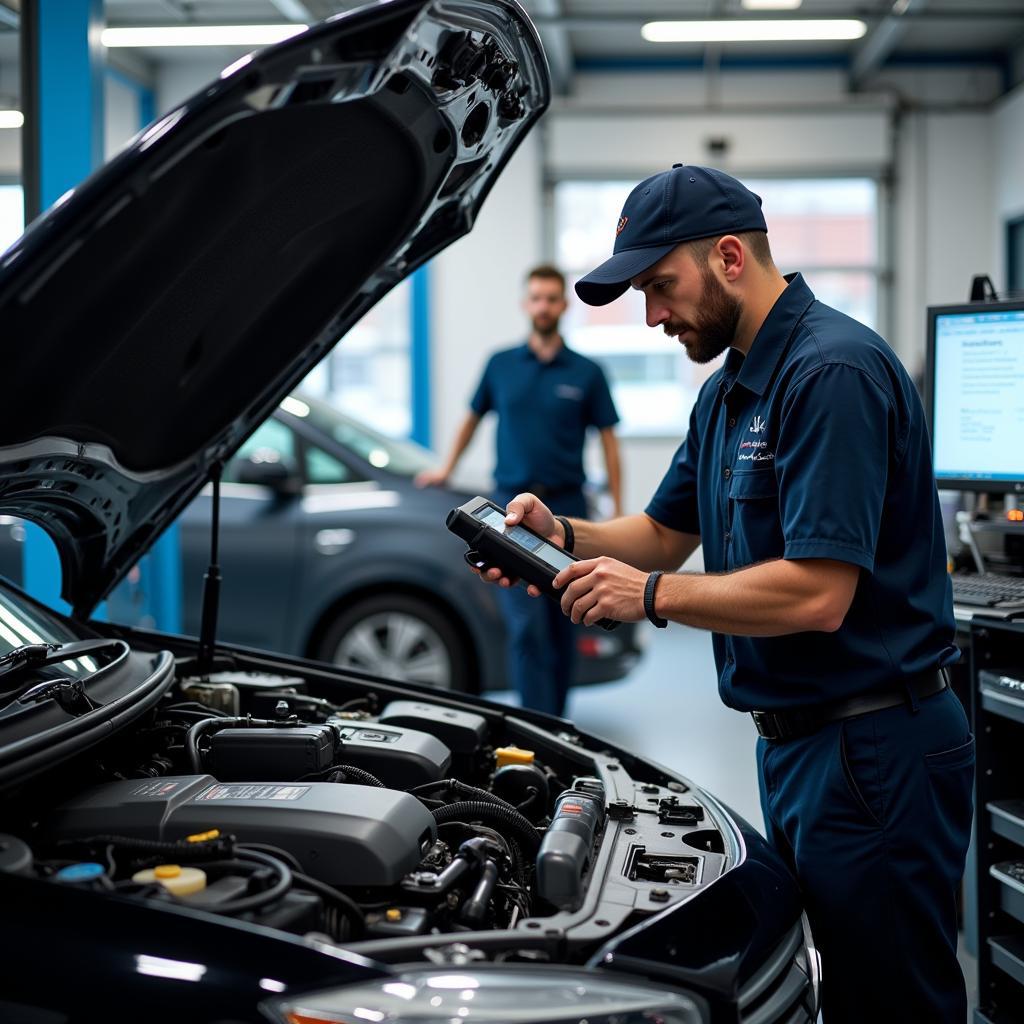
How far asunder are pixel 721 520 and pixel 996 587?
100 cm

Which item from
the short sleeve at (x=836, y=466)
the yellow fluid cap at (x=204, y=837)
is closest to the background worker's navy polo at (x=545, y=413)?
the short sleeve at (x=836, y=466)

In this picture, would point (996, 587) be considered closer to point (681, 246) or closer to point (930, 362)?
point (930, 362)

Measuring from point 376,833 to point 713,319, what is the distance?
0.94m

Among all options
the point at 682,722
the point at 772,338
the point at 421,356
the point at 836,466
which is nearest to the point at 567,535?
the point at 772,338

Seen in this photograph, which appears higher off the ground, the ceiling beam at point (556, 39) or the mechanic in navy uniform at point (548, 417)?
the ceiling beam at point (556, 39)

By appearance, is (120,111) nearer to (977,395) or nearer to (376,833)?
(977,395)

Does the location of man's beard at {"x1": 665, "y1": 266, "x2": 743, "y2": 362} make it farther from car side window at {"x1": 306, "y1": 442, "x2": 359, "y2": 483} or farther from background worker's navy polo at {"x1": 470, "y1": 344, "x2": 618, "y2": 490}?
car side window at {"x1": 306, "y1": 442, "x2": 359, "y2": 483}

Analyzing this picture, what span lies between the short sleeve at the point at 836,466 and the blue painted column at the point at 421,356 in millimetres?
7417

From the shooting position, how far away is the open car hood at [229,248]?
1.31 metres

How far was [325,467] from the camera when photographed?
187 inches

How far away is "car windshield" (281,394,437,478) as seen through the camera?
4.82m

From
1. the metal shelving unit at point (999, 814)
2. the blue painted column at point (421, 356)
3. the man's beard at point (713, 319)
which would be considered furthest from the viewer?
the blue painted column at point (421, 356)

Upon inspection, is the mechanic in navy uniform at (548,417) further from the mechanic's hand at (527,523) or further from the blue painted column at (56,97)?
the mechanic's hand at (527,523)

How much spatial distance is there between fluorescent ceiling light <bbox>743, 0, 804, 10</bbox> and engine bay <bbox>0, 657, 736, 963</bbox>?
6.93 meters
